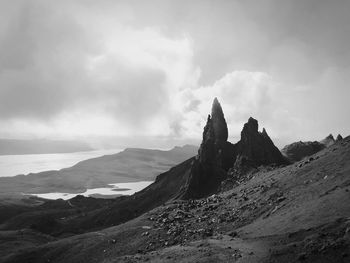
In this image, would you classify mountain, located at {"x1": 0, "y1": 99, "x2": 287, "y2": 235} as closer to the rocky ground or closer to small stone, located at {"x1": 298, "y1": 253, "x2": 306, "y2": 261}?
the rocky ground

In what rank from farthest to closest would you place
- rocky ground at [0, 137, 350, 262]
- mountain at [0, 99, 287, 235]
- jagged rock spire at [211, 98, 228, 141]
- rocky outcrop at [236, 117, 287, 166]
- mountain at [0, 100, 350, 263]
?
jagged rock spire at [211, 98, 228, 141] < rocky outcrop at [236, 117, 287, 166] < mountain at [0, 99, 287, 235] < mountain at [0, 100, 350, 263] < rocky ground at [0, 137, 350, 262]

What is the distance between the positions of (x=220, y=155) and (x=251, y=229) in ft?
296

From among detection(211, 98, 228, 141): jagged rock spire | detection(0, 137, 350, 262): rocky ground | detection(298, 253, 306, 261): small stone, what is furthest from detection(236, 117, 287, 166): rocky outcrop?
detection(298, 253, 306, 261): small stone

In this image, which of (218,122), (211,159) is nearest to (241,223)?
(211,159)

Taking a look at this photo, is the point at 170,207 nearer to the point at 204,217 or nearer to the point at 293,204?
the point at 204,217

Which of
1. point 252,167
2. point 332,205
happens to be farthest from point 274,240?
point 252,167

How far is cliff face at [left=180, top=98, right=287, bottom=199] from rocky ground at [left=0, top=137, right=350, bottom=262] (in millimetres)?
34914

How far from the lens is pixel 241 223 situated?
7169 cm

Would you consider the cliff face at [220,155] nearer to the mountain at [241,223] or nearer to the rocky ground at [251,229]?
the mountain at [241,223]

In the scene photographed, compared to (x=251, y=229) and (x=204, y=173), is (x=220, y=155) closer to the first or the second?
(x=204, y=173)

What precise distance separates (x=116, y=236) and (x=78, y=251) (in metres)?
9.16

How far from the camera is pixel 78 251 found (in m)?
86.4

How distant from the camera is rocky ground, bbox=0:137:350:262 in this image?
47.2m

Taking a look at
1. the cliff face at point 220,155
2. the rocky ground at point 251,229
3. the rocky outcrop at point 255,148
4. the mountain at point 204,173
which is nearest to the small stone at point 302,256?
the rocky ground at point 251,229
